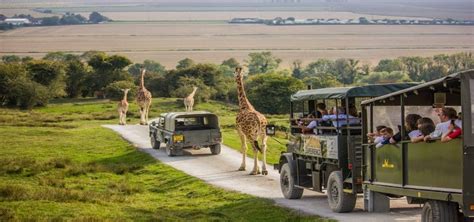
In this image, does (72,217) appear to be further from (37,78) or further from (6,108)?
(37,78)

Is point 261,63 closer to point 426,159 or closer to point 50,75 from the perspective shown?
point 50,75

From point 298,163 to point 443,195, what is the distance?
9593 millimetres

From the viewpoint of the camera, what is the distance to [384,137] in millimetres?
21953

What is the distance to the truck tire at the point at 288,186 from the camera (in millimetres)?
28031

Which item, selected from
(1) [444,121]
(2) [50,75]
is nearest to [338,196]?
(1) [444,121]

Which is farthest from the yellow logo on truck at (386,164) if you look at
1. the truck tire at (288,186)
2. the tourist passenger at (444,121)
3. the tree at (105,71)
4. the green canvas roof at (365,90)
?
the tree at (105,71)

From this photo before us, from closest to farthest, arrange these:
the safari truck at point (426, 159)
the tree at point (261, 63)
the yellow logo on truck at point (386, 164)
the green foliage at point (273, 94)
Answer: the safari truck at point (426, 159)
the yellow logo on truck at point (386, 164)
the green foliage at point (273, 94)
the tree at point (261, 63)

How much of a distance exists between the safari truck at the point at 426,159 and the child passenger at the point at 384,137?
0.10 m

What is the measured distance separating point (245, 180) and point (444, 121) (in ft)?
50.5

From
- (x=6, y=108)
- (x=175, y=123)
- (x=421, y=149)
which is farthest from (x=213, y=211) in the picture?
(x=6, y=108)

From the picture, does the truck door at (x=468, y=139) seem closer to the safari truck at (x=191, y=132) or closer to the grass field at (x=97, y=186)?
the grass field at (x=97, y=186)

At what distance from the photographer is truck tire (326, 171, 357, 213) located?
2428 cm

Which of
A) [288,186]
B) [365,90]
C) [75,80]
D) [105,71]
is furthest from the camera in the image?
[105,71]

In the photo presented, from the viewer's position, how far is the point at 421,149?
19.6m
